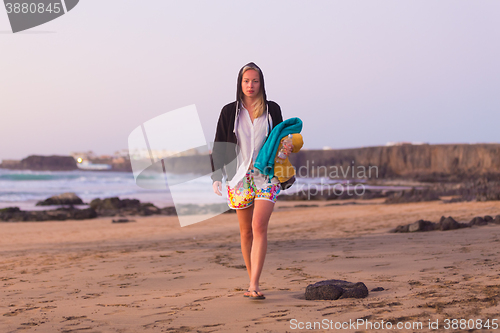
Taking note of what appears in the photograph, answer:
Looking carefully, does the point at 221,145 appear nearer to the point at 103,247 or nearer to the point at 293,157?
the point at 103,247

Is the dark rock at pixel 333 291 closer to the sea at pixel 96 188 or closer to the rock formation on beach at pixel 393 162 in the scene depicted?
the sea at pixel 96 188

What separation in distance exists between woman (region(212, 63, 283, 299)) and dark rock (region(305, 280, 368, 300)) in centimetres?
43

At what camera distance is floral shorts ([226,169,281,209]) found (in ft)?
11.7

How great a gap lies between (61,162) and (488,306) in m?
47.2

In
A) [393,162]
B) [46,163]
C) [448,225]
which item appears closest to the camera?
[448,225]

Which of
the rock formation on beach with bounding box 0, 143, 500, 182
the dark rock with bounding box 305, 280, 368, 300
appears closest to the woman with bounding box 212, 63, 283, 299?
the dark rock with bounding box 305, 280, 368, 300

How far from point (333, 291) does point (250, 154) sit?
50.4 inches

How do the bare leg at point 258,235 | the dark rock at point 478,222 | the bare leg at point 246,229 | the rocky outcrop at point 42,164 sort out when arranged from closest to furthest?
the bare leg at point 258,235 → the bare leg at point 246,229 → the dark rock at point 478,222 → the rocky outcrop at point 42,164

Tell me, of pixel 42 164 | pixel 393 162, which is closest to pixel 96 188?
pixel 42 164

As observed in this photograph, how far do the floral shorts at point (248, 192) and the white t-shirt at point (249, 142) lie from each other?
3 cm

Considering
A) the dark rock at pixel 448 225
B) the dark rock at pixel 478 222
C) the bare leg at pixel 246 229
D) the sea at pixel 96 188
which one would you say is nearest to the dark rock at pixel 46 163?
the sea at pixel 96 188

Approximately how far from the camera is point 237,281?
4551 millimetres

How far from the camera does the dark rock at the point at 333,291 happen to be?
11.3ft

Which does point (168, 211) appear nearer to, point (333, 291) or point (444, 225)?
point (444, 225)
